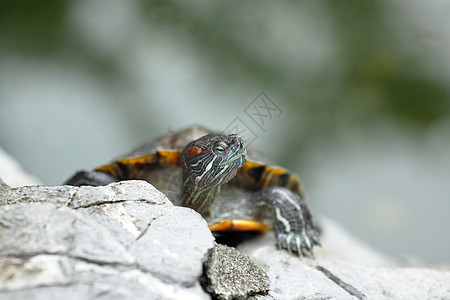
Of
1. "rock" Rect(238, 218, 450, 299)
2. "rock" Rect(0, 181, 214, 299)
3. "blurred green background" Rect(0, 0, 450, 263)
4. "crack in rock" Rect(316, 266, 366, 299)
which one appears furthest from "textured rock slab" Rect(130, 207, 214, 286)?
"blurred green background" Rect(0, 0, 450, 263)

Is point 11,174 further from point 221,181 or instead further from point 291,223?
point 291,223

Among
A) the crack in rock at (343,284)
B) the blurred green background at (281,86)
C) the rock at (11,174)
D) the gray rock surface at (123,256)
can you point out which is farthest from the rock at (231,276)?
the blurred green background at (281,86)

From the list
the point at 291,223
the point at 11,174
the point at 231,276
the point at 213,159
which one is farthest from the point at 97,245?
the point at 11,174

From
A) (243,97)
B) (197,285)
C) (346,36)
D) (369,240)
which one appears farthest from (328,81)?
(197,285)

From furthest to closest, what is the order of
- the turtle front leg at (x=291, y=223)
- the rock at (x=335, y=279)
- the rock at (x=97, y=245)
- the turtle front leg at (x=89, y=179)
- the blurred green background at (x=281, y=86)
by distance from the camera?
the blurred green background at (x=281, y=86) < the turtle front leg at (x=89, y=179) < the turtle front leg at (x=291, y=223) < the rock at (x=335, y=279) < the rock at (x=97, y=245)

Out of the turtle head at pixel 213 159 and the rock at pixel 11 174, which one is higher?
the turtle head at pixel 213 159

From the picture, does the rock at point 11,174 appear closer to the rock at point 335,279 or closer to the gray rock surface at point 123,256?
the gray rock surface at point 123,256

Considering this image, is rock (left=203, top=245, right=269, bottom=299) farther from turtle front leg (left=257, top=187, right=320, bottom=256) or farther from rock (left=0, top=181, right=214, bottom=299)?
turtle front leg (left=257, top=187, right=320, bottom=256)
